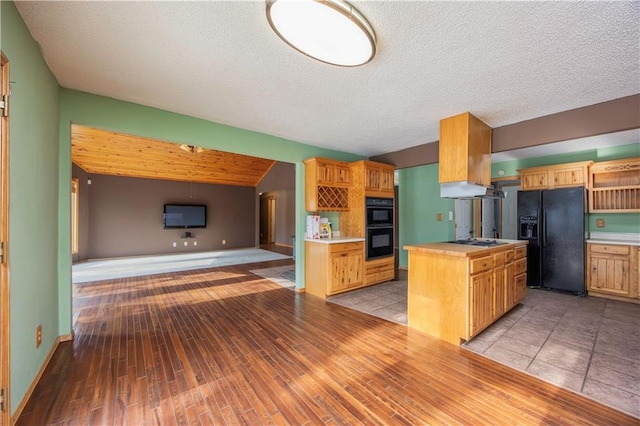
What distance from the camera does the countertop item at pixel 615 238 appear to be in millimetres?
4092

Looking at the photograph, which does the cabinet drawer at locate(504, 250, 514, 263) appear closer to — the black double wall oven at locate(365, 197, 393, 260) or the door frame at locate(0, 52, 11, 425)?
the black double wall oven at locate(365, 197, 393, 260)

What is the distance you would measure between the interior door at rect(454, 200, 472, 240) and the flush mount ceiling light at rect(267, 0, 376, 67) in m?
4.43

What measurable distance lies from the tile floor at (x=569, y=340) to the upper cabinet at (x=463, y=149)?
171 cm

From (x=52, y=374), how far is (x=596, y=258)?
6.75m

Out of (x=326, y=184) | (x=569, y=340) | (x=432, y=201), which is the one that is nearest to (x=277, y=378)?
(x=569, y=340)

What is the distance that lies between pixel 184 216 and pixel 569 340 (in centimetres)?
906

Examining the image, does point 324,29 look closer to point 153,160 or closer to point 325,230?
point 325,230

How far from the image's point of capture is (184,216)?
8492mm

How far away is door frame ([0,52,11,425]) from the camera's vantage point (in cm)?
145

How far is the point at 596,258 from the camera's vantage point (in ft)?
13.6

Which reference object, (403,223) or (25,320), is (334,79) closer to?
(25,320)

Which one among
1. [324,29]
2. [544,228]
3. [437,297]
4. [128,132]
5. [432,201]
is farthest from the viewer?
[432,201]

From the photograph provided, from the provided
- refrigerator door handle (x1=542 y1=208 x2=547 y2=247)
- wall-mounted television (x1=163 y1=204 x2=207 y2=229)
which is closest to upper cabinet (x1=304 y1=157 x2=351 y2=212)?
refrigerator door handle (x1=542 y1=208 x2=547 y2=247)

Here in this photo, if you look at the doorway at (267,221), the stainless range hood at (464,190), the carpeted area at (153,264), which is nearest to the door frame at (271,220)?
the doorway at (267,221)
